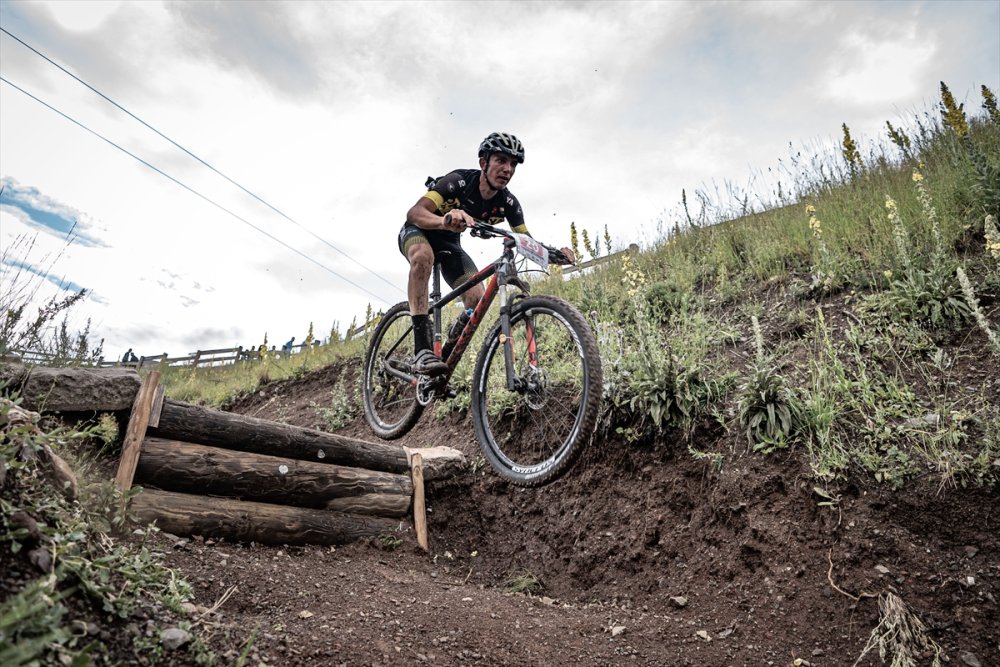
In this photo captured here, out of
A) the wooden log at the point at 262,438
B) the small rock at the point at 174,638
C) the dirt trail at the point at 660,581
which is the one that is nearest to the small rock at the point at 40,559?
the small rock at the point at 174,638

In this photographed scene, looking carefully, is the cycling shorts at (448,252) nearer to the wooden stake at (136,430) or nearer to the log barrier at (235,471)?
the log barrier at (235,471)

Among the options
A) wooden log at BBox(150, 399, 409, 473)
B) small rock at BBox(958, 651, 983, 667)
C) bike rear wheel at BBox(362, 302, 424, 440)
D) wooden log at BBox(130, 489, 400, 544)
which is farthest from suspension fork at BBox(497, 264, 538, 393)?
small rock at BBox(958, 651, 983, 667)

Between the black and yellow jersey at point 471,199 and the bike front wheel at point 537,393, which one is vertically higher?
the black and yellow jersey at point 471,199

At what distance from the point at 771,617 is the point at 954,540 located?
112 cm

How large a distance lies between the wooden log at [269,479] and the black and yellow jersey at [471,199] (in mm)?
2270

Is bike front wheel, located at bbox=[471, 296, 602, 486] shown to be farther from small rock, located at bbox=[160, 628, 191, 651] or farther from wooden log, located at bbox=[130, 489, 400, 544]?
small rock, located at bbox=[160, 628, 191, 651]

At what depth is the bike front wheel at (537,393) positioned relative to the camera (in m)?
3.60

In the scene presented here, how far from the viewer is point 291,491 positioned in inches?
176

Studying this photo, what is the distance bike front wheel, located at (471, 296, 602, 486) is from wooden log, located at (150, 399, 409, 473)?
3.77 ft

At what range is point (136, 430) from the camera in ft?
12.5

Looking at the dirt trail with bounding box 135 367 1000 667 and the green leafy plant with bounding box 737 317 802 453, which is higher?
the green leafy plant with bounding box 737 317 802 453

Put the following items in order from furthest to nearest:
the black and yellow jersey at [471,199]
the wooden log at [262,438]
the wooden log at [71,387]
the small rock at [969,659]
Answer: the black and yellow jersey at [471,199]
the wooden log at [262,438]
the wooden log at [71,387]
the small rock at [969,659]

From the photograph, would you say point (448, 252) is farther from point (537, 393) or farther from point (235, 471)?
point (235, 471)

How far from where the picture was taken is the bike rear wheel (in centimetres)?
616
